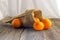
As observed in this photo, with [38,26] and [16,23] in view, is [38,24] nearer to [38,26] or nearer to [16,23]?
[38,26]

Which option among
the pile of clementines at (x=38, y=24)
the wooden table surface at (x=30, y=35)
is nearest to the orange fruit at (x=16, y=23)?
the pile of clementines at (x=38, y=24)

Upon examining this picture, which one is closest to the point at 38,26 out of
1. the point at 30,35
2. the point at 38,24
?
the point at 38,24

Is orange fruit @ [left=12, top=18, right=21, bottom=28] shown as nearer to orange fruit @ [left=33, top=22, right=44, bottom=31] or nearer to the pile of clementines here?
the pile of clementines

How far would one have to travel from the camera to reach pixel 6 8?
184 centimetres

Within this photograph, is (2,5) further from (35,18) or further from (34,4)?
(35,18)

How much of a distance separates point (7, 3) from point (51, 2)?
2.01 feet

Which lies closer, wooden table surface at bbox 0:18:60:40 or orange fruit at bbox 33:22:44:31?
wooden table surface at bbox 0:18:60:40

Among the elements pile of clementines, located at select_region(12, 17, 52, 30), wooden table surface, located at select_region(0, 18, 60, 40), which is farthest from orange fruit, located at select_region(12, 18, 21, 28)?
wooden table surface, located at select_region(0, 18, 60, 40)

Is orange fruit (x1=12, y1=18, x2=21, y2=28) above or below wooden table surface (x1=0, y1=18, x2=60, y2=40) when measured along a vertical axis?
above

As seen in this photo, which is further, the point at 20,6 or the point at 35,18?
A: the point at 20,6

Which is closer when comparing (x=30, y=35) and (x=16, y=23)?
(x=30, y=35)

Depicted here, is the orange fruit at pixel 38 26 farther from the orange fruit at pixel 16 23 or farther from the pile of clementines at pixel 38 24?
the orange fruit at pixel 16 23

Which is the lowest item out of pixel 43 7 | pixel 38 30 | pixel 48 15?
pixel 38 30

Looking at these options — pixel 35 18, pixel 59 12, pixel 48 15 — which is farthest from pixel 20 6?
pixel 35 18
